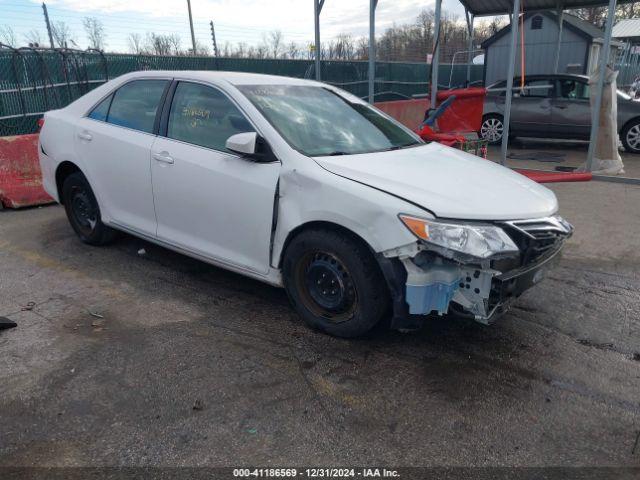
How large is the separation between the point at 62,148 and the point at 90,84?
590 cm

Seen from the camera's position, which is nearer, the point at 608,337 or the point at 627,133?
the point at 608,337

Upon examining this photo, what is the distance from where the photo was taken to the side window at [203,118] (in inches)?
146

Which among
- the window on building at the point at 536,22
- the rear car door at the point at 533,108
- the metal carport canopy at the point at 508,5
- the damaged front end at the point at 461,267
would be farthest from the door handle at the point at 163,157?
the window on building at the point at 536,22

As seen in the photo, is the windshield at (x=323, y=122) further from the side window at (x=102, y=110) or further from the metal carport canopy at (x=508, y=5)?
the metal carport canopy at (x=508, y=5)

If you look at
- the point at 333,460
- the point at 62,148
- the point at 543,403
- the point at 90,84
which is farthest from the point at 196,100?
the point at 90,84

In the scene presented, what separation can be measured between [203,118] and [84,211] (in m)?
1.92

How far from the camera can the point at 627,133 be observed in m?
11.2

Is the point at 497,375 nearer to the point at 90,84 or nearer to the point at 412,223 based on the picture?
the point at 412,223

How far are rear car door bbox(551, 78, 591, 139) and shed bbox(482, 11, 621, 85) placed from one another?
577 cm

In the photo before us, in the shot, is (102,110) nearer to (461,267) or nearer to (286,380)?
(286,380)

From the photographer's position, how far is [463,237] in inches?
109

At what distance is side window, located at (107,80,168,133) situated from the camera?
4224 millimetres

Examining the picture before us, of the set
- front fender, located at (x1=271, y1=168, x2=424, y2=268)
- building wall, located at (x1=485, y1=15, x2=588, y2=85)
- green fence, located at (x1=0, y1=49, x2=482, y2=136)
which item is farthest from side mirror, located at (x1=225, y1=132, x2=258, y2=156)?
building wall, located at (x1=485, y1=15, x2=588, y2=85)

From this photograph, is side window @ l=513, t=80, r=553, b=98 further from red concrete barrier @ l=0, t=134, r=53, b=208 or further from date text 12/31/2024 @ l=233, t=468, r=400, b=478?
date text 12/31/2024 @ l=233, t=468, r=400, b=478
